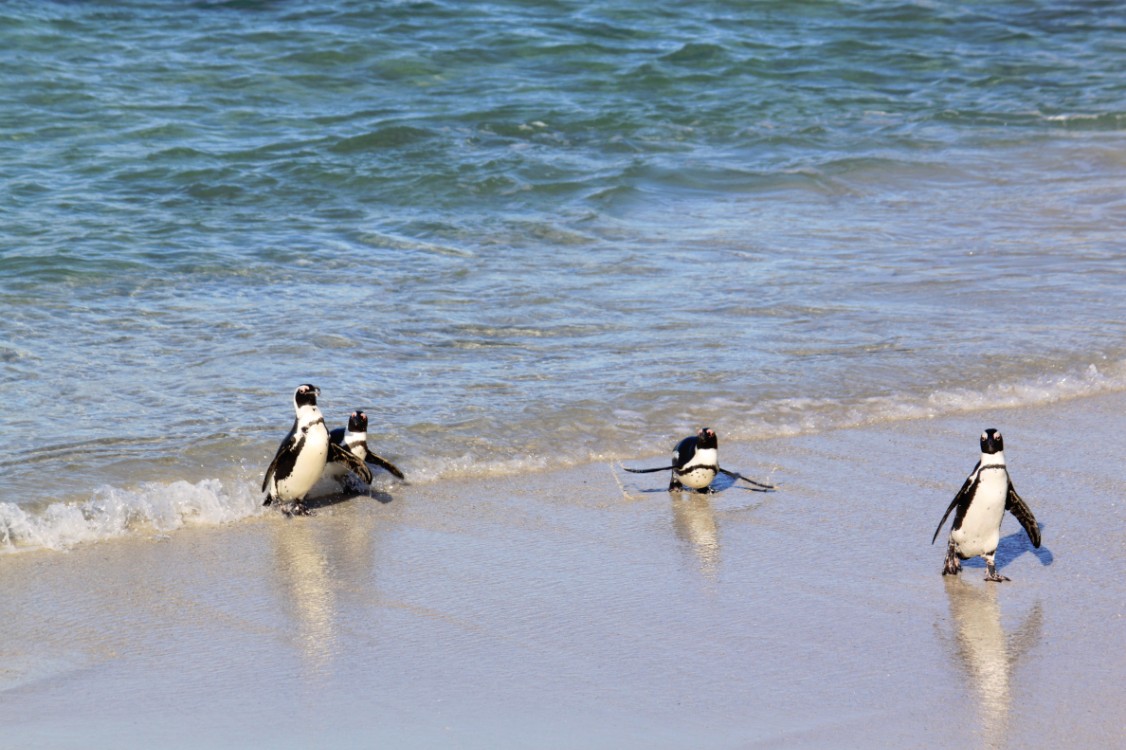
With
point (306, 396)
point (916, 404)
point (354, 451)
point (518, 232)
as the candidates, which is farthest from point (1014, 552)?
point (518, 232)

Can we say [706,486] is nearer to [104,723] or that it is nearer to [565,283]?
[104,723]

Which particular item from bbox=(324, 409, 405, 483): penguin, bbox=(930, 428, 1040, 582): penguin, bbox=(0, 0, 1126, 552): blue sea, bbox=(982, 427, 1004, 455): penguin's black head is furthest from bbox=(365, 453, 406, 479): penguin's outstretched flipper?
bbox=(982, 427, 1004, 455): penguin's black head

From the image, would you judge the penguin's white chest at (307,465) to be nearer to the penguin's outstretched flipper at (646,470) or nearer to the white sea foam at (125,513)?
the white sea foam at (125,513)

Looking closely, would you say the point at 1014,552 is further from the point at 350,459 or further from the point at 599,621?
the point at 350,459

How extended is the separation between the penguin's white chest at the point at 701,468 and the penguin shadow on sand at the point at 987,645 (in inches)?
46.6

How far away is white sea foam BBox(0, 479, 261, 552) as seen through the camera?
520 cm

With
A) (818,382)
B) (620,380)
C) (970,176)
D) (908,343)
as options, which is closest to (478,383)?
(620,380)

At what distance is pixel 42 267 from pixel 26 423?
2921mm

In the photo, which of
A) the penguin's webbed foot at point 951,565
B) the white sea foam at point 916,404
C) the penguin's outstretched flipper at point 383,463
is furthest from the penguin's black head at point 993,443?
the penguin's outstretched flipper at point 383,463

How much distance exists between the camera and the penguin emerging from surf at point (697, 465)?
5707mm

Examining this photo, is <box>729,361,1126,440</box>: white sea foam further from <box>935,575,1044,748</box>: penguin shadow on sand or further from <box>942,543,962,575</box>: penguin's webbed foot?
<box>935,575,1044,748</box>: penguin shadow on sand

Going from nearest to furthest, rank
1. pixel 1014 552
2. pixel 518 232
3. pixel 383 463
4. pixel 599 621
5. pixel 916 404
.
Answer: pixel 599 621 < pixel 1014 552 < pixel 383 463 < pixel 916 404 < pixel 518 232

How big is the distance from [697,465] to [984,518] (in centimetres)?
129

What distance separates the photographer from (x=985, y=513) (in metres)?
4.76
